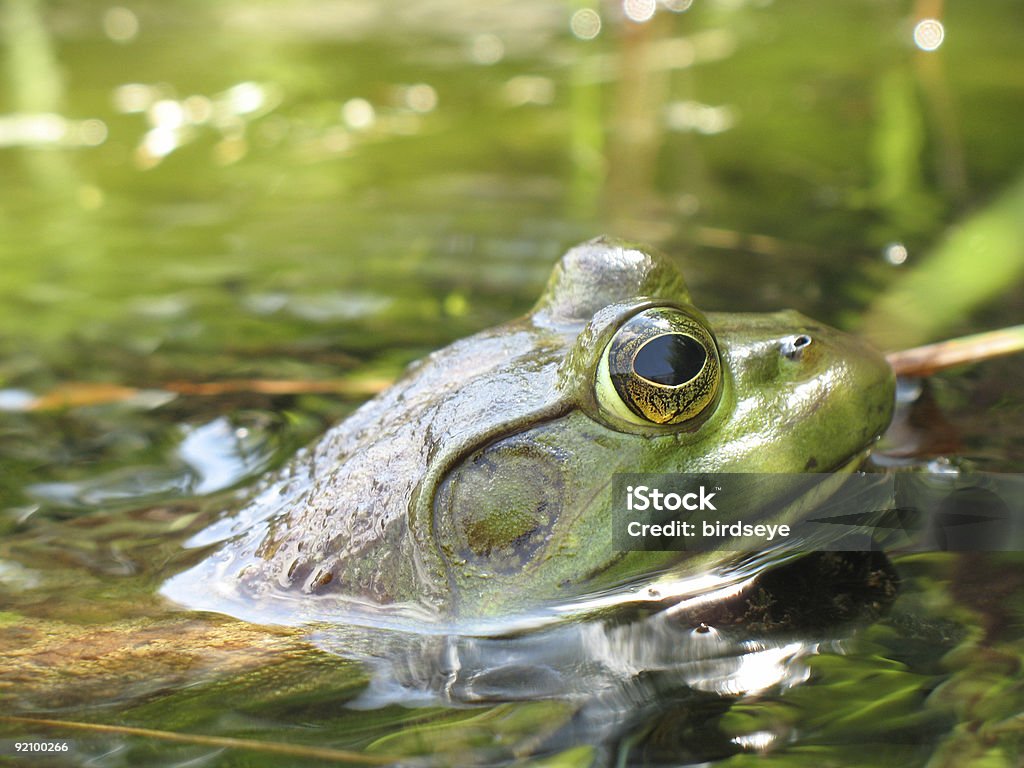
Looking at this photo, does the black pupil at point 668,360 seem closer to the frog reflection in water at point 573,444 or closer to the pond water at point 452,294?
the frog reflection in water at point 573,444

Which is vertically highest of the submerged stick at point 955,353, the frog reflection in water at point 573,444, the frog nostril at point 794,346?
the submerged stick at point 955,353

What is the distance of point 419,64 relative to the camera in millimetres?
10586

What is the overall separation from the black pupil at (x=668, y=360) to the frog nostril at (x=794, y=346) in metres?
0.28

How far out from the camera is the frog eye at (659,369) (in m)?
2.48

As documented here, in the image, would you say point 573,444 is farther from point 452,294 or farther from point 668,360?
point 452,294

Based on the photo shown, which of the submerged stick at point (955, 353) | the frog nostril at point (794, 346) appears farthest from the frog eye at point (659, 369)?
the submerged stick at point (955, 353)

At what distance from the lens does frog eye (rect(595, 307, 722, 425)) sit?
248cm

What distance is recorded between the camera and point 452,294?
5230 mm

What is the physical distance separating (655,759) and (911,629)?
743 mm

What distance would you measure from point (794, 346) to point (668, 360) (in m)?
0.37

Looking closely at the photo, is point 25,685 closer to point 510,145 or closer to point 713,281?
point 713,281

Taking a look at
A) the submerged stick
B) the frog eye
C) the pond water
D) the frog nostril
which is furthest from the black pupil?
the submerged stick

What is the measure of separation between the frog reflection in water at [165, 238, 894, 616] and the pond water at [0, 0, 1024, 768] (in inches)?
6.2

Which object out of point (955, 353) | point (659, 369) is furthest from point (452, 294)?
point (659, 369)
